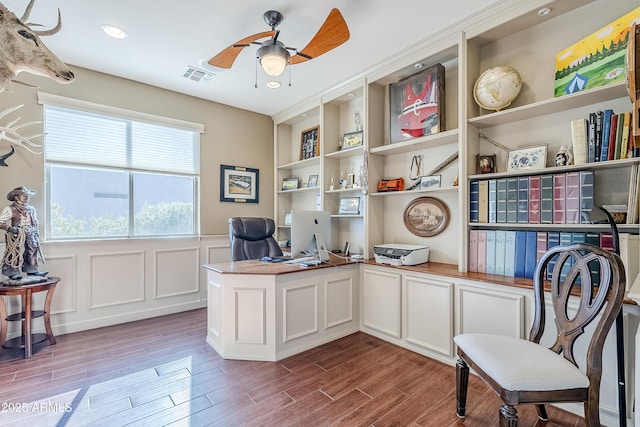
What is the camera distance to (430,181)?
2.97m

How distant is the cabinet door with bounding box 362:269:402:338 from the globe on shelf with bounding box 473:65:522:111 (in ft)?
5.42

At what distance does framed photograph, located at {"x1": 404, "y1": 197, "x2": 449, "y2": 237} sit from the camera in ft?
9.57

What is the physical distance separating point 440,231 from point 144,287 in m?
3.41

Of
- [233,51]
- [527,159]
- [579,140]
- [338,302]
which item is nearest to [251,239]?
[338,302]

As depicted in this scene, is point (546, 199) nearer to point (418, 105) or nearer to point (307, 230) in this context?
point (418, 105)

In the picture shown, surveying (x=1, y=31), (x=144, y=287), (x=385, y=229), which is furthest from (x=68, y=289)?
(x=385, y=229)

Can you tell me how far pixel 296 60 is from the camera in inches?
101

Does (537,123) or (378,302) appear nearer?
(537,123)

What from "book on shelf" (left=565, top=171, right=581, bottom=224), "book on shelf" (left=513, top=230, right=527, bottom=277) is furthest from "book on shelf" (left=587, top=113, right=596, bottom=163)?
"book on shelf" (left=513, top=230, right=527, bottom=277)

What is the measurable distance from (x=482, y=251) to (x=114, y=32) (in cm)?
361

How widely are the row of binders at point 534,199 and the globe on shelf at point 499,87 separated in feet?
1.98

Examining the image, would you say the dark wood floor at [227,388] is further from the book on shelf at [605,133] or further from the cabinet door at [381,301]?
the book on shelf at [605,133]

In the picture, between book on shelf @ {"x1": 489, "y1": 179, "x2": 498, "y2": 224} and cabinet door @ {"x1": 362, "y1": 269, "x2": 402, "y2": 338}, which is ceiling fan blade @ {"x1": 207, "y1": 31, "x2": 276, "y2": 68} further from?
cabinet door @ {"x1": 362, "y1": 269, "x2": 402, "y2": 338}

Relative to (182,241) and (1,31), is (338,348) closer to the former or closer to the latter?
(182,241)
